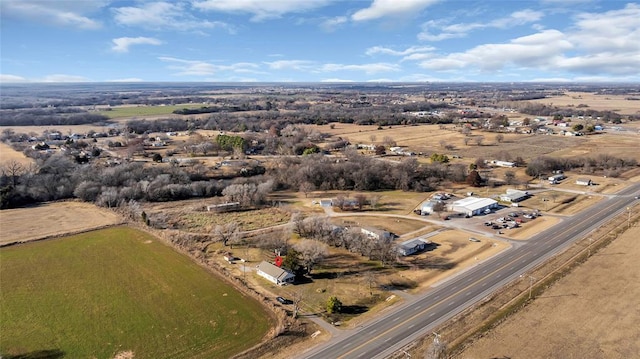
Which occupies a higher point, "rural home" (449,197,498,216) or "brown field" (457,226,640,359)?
Answer: "rural home" (449,197,498,216)

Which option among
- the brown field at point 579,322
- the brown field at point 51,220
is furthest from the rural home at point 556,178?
the brown field at point 51,220

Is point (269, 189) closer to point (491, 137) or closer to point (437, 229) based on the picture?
point (437, 229)

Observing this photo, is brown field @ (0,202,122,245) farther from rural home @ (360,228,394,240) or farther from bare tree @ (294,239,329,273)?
rural home @ (360,228,394,240)

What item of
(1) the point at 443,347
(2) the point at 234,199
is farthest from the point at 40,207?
(1) the point at 443,347

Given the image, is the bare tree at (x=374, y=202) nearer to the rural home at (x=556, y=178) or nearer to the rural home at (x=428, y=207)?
the rural home at (x=428, y=207)

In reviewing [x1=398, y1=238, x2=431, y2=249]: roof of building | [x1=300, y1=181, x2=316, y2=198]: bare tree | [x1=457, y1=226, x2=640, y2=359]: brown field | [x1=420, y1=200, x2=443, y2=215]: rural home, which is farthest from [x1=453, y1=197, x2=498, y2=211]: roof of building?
[x1=300, y1=181, x2=316, y2=198]: bare tree
